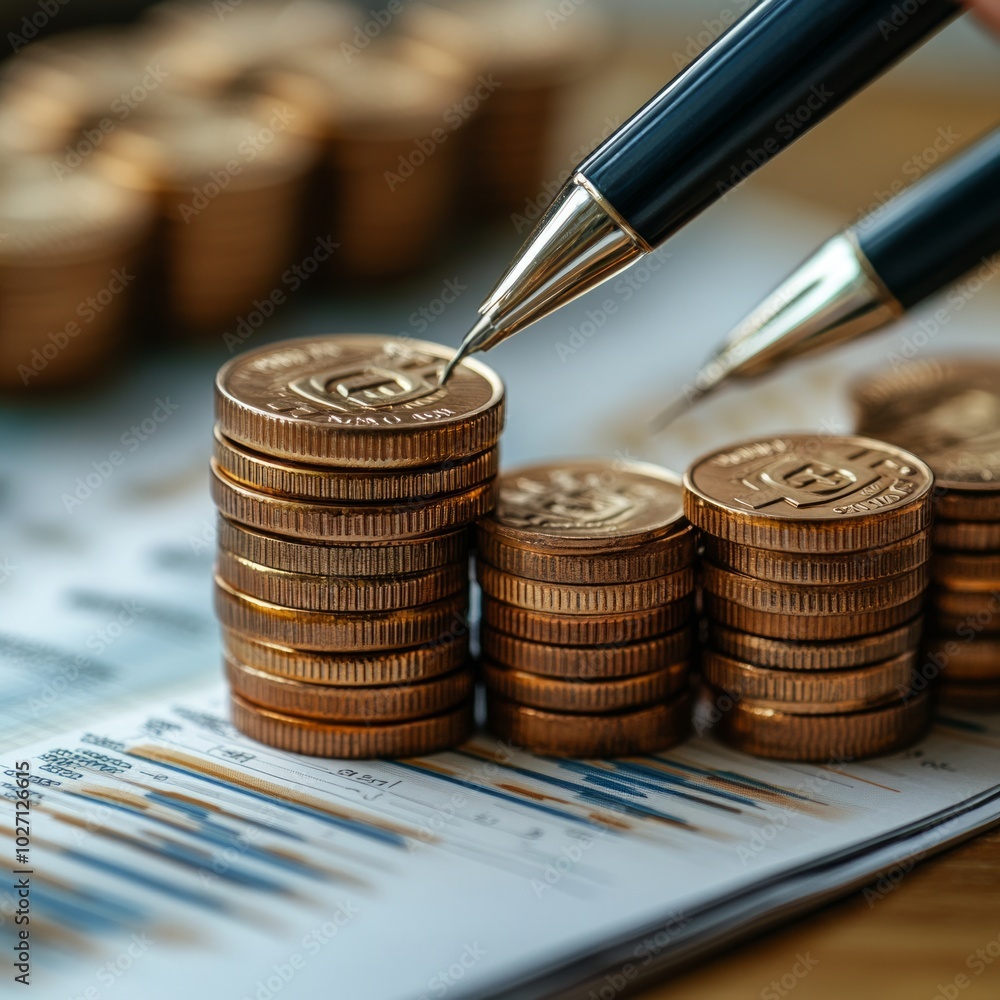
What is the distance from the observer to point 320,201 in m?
1.41

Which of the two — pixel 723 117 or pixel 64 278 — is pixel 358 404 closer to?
pixel 723 117

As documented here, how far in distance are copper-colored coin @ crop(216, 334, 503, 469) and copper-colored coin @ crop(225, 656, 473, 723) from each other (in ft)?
0.37

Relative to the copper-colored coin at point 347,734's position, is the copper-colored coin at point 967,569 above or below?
above

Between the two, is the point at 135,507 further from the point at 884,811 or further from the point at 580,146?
the point at 580,146

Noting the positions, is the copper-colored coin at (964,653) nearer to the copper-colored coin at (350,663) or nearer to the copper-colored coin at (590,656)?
the copper-colored coin at (590,656)

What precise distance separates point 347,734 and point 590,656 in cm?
12

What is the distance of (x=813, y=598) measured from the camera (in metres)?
0.77

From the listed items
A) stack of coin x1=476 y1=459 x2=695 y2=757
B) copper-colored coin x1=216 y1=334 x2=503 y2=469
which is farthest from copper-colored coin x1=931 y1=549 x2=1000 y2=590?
copper-colored coin x1=216 y1=334 x2=503 y2=469

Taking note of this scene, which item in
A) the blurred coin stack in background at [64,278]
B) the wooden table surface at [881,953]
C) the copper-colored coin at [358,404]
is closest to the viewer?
the wooden table surface at [881,953]

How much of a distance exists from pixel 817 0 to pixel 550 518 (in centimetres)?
26

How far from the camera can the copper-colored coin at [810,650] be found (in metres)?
0.78

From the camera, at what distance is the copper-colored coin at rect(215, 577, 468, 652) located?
77 centimetres

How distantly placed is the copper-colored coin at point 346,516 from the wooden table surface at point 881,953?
0.23m

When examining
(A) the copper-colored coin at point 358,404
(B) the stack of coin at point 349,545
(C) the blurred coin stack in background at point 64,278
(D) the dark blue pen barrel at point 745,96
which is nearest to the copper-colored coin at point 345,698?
(B) the stack of coin at point 349,545
